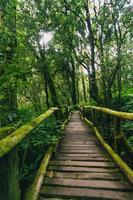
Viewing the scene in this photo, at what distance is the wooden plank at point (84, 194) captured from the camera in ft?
12.9

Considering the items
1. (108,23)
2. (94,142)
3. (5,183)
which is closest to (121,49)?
(108,23)

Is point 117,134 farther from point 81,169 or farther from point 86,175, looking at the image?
point 86,175

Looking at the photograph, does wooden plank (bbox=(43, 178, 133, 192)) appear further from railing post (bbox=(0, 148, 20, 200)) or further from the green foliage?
railing post (bbox=(0, 148, 20, 200))

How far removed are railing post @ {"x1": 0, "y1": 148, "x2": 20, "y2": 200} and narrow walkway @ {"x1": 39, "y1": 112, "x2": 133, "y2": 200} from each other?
38.3 inches

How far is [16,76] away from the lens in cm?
507

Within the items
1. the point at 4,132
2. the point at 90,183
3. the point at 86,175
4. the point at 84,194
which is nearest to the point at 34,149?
the point at 86,175

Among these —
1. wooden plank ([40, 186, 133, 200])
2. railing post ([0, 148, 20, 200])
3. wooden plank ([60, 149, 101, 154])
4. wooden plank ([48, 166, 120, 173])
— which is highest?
railing post ([0, 148, 20, 200])

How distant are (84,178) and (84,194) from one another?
69 cm

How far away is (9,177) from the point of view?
2953mm

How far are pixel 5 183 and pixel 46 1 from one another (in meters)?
14.5

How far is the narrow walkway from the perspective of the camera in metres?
4.05

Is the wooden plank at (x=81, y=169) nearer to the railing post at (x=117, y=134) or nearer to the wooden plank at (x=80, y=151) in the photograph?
the railing post at (x=117, y=134)

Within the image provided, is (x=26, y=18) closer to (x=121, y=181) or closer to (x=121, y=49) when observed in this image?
(x=121, y=49)

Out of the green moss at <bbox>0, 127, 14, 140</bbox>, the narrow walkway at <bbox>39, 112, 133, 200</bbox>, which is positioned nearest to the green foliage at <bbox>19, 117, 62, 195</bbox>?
the narrow walkway at <bbox>39, 112, 133, 200</bbox>
